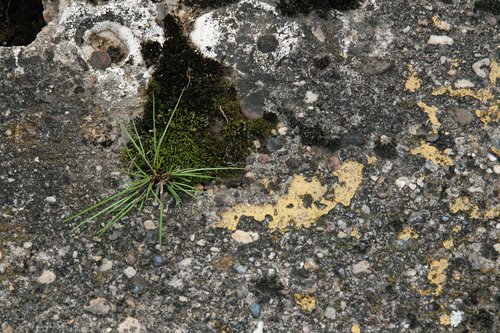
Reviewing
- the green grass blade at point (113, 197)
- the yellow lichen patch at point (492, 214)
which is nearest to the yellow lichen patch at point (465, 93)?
the yellow lichen patch at point (492, 214)

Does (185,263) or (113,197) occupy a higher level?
(113,197)

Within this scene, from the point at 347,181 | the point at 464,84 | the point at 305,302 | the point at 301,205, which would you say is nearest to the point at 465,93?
the point at 464,84

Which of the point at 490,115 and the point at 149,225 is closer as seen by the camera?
the point at 149,225

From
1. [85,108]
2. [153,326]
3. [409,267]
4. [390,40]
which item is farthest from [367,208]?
[85,108]

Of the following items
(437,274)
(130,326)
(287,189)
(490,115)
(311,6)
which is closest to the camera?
(130,326)

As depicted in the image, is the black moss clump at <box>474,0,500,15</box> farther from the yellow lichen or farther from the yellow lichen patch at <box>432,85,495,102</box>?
the yellow lichen

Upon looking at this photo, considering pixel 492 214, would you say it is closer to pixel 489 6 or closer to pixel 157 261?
pixel 489 6

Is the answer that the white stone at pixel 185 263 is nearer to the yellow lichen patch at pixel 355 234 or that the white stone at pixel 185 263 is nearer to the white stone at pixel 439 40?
the yellow lichen patch at pixel 355 234

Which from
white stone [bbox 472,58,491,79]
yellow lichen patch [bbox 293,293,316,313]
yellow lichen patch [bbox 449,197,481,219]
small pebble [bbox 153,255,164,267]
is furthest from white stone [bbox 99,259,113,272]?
white stone [bbox 472,58,491,79]
